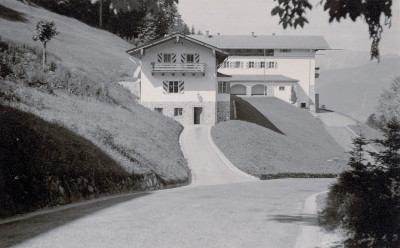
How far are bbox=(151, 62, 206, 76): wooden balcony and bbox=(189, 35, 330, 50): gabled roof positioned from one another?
1454 inches

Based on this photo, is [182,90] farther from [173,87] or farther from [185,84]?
[173,87]

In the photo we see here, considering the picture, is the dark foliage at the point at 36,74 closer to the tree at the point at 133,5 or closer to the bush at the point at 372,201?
the bush at the point at 372,201

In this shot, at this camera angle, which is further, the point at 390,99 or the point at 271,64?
the point at 390,99

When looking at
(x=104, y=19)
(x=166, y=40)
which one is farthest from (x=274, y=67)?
(x=104, y=19)

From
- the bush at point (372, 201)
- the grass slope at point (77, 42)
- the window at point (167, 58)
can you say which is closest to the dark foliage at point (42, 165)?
the bush at point (372, 201)

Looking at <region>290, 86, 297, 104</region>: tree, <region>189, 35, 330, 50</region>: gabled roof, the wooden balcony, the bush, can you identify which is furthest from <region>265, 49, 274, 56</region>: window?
the bush

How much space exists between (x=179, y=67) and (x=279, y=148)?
13.1 meters

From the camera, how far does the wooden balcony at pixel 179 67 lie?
51.7 m

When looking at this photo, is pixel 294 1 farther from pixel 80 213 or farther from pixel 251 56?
pixel 251 56

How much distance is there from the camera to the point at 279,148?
156 ft

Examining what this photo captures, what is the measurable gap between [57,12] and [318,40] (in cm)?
5064

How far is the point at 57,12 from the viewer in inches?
3974

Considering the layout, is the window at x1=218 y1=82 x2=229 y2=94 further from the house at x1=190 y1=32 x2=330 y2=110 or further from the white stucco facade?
the house at x1=190 y1=32 x2=330 y2=110

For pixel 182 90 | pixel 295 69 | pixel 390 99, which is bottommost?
pixel 182 90
